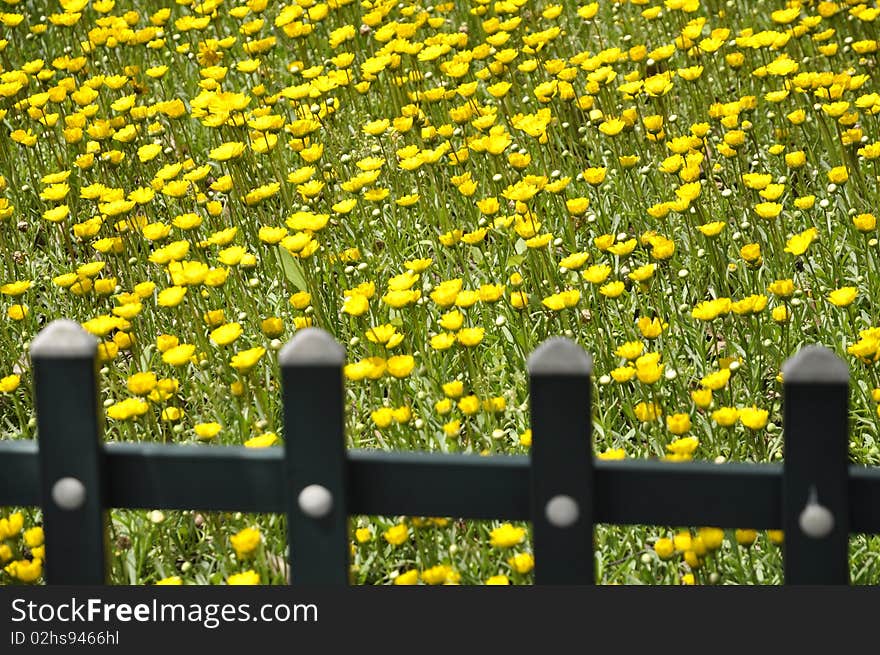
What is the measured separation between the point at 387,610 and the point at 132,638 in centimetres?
37

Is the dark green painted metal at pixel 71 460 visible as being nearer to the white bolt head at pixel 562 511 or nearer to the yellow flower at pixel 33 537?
the yellow flower at pixel 33 537

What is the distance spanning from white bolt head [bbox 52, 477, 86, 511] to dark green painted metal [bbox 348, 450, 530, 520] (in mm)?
391

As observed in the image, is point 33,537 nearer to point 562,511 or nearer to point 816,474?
point 562,511

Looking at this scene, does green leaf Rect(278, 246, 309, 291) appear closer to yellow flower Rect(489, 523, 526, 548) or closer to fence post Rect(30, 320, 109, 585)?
yellow flower Rect(489, 523, 526, 548)

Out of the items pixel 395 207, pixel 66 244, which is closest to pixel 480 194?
pixel 395 207

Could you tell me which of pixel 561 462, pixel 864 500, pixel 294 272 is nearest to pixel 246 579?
pixel 561 462

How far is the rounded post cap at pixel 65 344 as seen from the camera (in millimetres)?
1844

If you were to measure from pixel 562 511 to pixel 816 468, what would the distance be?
34cm

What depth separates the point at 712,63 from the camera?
4.80m

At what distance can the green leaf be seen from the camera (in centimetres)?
371

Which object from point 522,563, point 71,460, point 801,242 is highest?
point 801,242

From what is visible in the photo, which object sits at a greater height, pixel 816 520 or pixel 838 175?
pixel 838 175

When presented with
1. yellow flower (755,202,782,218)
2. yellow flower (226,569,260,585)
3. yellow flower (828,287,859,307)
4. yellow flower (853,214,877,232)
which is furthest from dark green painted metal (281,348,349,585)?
yellow flower (853,214,877,232)

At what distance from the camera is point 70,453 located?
1.90m
